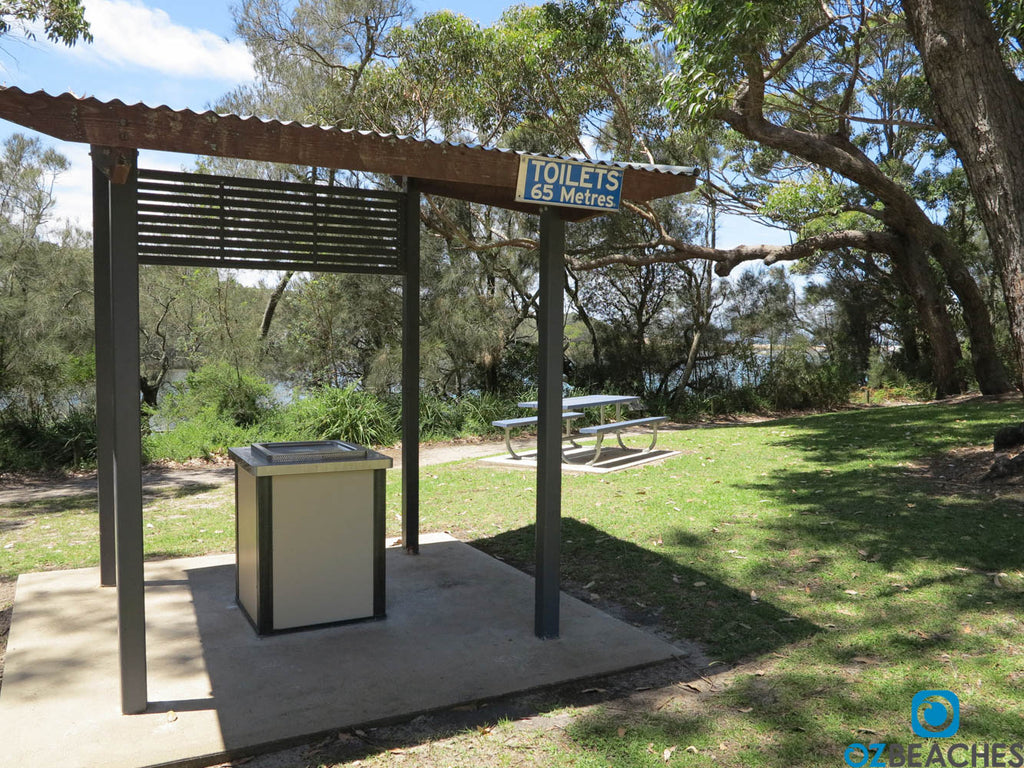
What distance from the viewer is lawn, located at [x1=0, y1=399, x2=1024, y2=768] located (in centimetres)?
313

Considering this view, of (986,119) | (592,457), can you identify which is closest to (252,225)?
(986,119)

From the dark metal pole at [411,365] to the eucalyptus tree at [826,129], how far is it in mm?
4293

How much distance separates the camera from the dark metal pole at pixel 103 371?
448 centimetres

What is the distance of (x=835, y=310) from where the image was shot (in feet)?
67.1

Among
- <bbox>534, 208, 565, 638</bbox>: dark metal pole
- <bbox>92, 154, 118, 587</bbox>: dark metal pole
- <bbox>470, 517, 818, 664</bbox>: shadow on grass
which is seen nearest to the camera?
<bbox>534, 208, 565, 638</bbox>: dark metal pole

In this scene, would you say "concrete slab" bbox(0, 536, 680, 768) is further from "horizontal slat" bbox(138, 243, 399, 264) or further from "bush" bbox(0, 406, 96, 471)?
"bush" bbox(0, 406, 96, 471)

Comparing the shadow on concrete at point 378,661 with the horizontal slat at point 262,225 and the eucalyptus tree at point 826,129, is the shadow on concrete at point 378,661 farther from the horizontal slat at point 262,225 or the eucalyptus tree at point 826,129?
A: the eucalyptus tree at point 826,129

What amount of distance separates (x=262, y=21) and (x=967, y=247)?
54.0 feet

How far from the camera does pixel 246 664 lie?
376 centimetres

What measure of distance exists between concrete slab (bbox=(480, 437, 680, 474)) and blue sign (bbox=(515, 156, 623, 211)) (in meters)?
5.53

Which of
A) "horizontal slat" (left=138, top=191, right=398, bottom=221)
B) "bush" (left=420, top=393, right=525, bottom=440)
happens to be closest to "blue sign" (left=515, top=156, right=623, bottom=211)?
"horizontal slat" (left=138, top=191, right=398, bottom=221)

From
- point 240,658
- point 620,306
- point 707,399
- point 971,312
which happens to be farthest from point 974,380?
point 240,658
